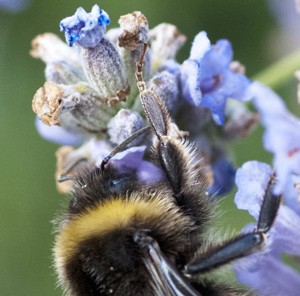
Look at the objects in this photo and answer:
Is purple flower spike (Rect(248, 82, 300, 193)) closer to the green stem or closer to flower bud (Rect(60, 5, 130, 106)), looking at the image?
flower bud (Rect(60, 5, 130, 106))

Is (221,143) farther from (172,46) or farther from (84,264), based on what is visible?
(84,264)

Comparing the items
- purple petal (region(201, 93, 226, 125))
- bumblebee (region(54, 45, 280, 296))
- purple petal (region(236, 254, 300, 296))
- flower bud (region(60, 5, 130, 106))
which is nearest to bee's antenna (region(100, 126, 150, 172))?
bumblebee (region(54, 45, 280, 296))

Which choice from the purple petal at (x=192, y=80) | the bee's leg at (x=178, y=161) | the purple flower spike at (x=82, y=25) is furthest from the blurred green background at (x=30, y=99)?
the purple flower spike at (x=82, y=25)

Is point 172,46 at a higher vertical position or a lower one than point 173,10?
lower

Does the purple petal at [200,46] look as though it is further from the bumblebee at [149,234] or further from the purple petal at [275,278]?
the purple petal at [275,278]

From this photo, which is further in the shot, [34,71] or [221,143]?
[34,71]

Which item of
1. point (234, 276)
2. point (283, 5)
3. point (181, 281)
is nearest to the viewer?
point (181, 281)

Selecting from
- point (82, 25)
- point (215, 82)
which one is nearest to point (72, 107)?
point (82, 25)

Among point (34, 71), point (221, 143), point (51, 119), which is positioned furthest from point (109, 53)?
point (34, 71)
